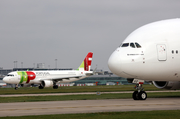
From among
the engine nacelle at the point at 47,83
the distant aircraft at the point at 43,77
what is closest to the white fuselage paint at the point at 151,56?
the engine nacelle at the point at 47,83

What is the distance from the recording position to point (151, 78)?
20.4m

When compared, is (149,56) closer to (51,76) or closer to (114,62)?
(114,62)

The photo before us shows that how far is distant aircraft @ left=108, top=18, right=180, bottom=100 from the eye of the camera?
1953 cm

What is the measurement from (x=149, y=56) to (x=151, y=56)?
0.14m

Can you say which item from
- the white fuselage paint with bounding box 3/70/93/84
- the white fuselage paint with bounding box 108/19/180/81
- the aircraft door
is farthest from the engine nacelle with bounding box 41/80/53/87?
the aircraft door

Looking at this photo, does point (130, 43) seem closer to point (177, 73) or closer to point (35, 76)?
point (177, 73)

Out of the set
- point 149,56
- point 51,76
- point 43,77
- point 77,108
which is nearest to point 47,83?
point 43,77

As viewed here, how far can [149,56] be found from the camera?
775 inches

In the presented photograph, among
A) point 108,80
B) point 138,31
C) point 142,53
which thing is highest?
point 138,31

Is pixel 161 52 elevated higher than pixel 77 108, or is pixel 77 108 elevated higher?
pixel 161 52

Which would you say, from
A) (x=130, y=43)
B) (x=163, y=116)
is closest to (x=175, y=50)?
(x=130, y=43)

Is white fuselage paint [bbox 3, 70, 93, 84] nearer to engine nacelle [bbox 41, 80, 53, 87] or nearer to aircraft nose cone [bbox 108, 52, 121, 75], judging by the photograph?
engine nacelle [bbox 41, 80, 53, 87]

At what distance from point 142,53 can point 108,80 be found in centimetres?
12854

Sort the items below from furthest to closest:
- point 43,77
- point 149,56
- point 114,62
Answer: point 43,77
point 149,56
point 114,62
